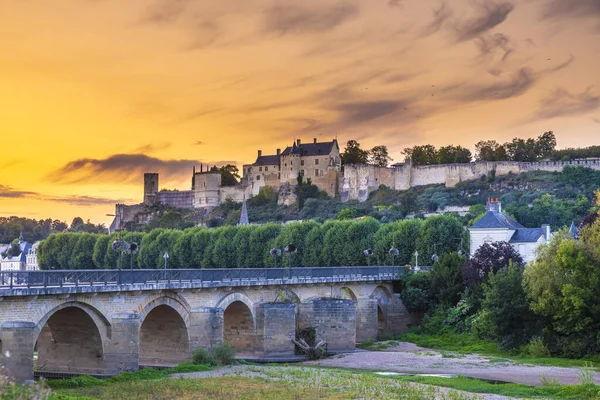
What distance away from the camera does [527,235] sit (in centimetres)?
6091

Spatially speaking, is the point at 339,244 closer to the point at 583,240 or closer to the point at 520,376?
the point at 583,240

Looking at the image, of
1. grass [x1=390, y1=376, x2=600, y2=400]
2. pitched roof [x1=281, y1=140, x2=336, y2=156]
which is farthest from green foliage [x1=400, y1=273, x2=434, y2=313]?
pitched roof [x1=281, y1=140, x2=336, y2=156]

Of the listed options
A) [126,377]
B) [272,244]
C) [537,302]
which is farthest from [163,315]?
[272,244]

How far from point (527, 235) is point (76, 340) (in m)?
34.9

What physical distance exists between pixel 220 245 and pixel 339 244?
14789mm

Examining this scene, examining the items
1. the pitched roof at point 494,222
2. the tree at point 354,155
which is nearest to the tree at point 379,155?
the tree at point 354,155

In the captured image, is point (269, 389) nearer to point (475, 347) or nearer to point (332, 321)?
point (332, 321)

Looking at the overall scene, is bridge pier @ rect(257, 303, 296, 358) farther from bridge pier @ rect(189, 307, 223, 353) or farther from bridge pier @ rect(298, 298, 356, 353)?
bridge pier @ rect(189, 307, 223, 353)

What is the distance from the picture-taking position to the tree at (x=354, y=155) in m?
159

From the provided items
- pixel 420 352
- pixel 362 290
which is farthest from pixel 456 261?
pixel 420 352

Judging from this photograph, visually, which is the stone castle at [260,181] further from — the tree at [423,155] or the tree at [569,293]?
the tree at [569,293]

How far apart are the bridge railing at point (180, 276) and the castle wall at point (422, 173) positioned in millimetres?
78980

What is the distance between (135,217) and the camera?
170 metres

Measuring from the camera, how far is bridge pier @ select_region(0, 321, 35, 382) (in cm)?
2855
